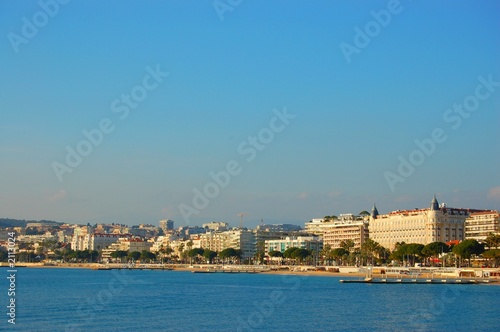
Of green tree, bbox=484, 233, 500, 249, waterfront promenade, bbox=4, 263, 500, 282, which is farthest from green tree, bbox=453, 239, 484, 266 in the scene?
waterfront promenade, bbox=4, 263, 500, 282

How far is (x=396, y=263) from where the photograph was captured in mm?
109562

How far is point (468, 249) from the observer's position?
93438 mm

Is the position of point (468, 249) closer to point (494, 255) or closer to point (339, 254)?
point (494, 255)

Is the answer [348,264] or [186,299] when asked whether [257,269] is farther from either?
[186,299]

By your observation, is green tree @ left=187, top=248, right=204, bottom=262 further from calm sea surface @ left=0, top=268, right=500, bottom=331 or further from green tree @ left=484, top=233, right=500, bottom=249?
calm sea surface @ left=0, top=268, right=500, bottom=331

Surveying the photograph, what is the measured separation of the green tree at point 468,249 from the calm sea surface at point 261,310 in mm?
26208

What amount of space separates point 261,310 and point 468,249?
51.2 m

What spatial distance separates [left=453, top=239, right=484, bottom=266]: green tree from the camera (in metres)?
93.4

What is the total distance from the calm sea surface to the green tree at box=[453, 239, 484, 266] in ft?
86.0

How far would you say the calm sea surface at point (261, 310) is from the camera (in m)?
39.6

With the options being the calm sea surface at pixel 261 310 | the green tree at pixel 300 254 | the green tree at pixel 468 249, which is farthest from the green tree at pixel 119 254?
the calm sea surface at pixel 261 310

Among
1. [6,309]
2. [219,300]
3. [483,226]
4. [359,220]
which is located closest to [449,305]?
[219,300]

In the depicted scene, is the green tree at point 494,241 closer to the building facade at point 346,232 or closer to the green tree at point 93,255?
the building facade at point 346,232

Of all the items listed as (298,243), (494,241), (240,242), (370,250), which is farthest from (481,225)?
(240,242)
